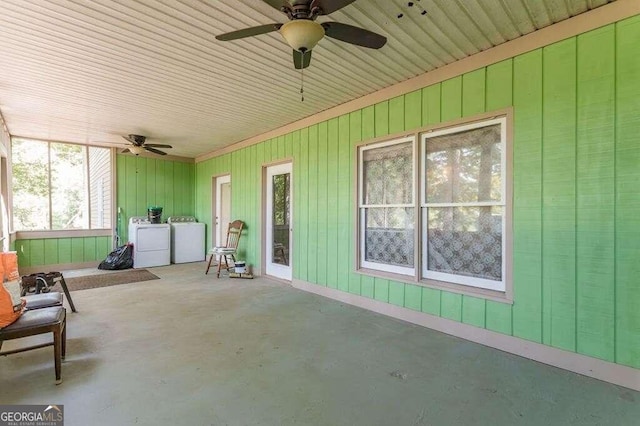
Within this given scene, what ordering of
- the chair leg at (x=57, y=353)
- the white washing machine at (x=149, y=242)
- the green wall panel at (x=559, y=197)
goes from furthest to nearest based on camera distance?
the white washing machine at (x=149, y=242) < the green wall panel at (x=559, y=197) < the chair leg at (x=57, y=353)

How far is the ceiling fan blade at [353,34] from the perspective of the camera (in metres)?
2.09

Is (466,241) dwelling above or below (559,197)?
below

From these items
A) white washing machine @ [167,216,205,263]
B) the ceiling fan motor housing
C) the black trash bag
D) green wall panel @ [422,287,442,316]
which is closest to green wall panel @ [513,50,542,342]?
green wall panel @ [422,287,442,316]

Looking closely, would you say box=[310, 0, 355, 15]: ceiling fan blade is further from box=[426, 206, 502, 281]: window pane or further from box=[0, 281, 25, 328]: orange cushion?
box=[0, 281, 25, 328]: orange cushion

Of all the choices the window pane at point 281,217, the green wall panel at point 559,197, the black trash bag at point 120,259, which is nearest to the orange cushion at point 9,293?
the window pane at point 281,217

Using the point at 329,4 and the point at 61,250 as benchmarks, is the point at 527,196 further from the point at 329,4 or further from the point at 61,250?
the point at 61,250

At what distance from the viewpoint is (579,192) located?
8.11 ft

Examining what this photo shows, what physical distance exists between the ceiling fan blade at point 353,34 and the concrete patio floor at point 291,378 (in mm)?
2426

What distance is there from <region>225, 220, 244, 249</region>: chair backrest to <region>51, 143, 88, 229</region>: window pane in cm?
315

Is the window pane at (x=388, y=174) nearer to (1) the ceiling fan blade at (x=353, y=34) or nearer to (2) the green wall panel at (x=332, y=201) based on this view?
(2) the green wall panel at (x=332, y=201)

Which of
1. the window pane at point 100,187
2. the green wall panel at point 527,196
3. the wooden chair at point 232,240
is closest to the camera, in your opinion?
the green wall panel at point 527,196

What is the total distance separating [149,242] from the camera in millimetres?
6945

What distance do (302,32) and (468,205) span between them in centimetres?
218

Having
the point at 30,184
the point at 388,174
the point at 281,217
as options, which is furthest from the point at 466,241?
the point at 30,184
